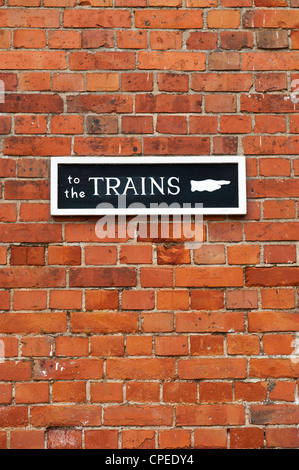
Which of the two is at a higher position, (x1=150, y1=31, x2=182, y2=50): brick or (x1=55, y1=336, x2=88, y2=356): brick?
(x1=150, y1=31, x2=182, y2=50): brick

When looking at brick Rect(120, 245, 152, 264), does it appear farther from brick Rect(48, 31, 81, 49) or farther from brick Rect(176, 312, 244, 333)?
brick Rect(48, 31, 81, 49)

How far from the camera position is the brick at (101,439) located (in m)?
1.85

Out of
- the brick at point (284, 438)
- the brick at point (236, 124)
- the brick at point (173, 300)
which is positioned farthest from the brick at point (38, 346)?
the brick at point (236, 124)

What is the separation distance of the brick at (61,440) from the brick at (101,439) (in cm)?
4

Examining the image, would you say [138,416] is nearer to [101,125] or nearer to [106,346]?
[106,346]

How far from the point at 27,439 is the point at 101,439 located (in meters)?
0.28

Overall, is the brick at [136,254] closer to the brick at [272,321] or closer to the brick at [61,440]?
the brick at [272,321]

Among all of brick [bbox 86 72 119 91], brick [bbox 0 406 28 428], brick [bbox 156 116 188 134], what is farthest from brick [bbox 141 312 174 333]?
brick [bbox 86 72 119 91]

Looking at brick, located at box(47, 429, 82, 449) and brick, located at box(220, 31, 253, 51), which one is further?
brick, located at box(220, 31, 253, 51)

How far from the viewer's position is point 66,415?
6.08 ft

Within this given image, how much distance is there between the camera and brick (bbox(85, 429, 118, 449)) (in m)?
1.85

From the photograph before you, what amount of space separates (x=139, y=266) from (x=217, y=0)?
3.62ft

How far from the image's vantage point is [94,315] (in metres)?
1.88

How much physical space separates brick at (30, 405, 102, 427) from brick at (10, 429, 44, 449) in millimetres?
34
